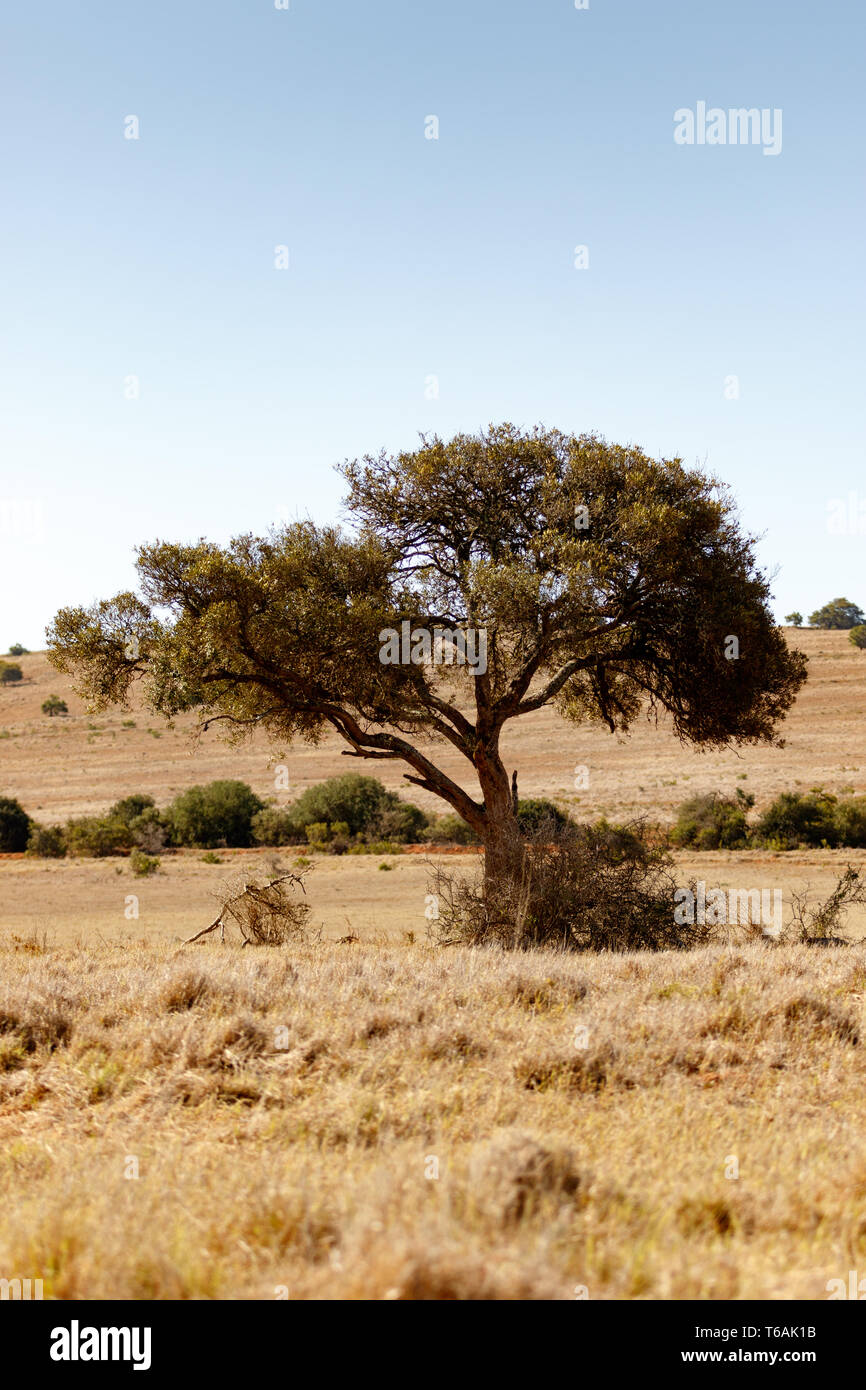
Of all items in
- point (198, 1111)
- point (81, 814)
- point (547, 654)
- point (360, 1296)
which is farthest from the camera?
point (81, 814)

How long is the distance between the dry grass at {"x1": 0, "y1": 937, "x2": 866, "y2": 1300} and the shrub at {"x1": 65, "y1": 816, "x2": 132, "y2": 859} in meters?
33.1

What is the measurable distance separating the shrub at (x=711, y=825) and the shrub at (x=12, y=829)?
94.3 feet

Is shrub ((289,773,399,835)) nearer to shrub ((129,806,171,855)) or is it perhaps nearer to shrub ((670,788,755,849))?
shrub ((129,806,171,855))

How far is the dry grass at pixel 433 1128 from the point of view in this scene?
12.5 feet

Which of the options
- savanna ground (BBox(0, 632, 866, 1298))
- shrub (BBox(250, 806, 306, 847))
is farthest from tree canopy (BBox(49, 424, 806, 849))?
shrub (BBox(250, 806, 306, 847))

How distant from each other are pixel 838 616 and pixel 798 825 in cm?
8697

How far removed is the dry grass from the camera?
381cm

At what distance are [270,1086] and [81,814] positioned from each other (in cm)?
4991

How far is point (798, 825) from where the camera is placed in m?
40.5

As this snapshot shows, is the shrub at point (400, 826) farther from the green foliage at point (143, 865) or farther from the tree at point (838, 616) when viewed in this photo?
the tree at point (838, 616)

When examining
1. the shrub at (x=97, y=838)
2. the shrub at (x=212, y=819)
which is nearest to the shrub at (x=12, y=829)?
the shrub at (x=97, y=838)
